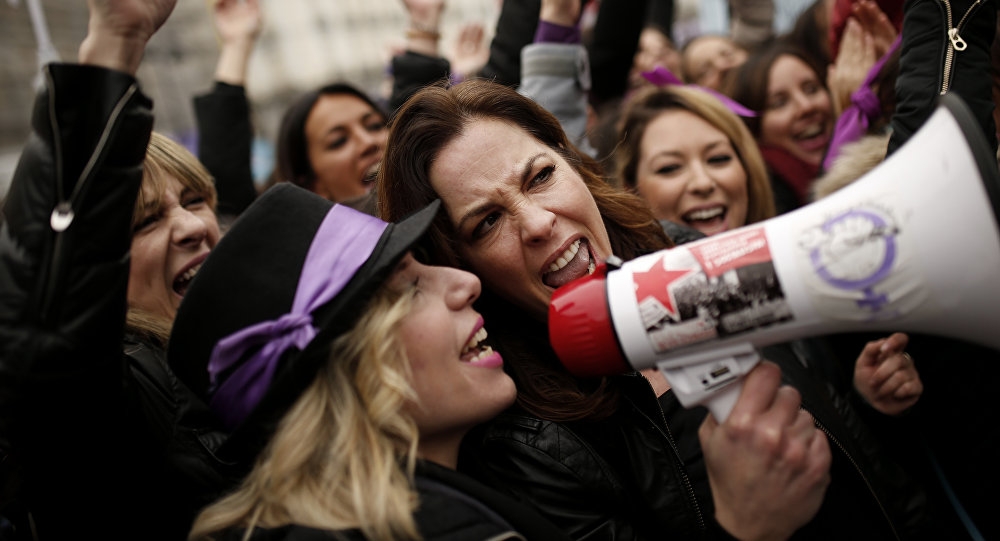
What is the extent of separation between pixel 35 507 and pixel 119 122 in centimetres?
76

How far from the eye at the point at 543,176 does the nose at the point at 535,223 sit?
109 millimetres

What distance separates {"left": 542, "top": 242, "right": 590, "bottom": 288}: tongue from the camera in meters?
1.92

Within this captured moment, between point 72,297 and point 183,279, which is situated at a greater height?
point 72,297

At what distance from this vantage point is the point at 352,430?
1.45 m

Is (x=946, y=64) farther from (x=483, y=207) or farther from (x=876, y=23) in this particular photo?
(x=876, y=23)

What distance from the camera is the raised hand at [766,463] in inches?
56.4

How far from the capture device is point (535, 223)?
72.7 inches

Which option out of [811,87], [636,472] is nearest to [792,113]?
[811,87]

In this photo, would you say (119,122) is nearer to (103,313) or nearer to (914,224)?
(103,313)

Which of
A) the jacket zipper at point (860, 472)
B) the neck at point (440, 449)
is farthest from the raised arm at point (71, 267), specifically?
the jacket zipper at point (860, 472)

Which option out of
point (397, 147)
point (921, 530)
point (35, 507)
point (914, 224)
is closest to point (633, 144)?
point (397, 147)

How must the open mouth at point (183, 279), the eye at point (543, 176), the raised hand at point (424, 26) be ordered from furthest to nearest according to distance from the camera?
1. the raised hand at point (424, 26)
2. the open mouth at point (183, 279)
3. the eye at point (543, 176)

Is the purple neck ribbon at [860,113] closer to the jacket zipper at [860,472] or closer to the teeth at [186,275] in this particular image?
the jacket zipper at [860,472]

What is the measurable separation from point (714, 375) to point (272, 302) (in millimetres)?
922
